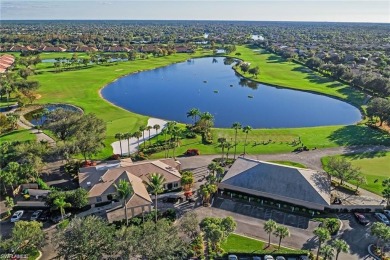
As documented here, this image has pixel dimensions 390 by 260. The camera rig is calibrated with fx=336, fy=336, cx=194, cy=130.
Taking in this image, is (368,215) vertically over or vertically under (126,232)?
under

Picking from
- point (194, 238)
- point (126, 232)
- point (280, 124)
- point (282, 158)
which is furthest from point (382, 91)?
point (126, 232)

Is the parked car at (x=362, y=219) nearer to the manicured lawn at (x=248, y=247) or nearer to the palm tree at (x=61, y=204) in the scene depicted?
the manicured lawn at (x=248, y=247)

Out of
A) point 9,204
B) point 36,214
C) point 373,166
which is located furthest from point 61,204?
point 373,166

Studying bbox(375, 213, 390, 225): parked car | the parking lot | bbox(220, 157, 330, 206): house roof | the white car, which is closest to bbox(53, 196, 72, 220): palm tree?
the white car

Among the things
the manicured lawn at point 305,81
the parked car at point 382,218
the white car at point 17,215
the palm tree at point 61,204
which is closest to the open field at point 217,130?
the manicured lawn at point 305,81

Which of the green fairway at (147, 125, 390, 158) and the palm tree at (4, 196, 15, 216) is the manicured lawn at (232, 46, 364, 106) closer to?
the green fairway at (147, 125, 390, 158)

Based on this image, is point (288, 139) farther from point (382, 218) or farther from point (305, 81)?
point (305, 81)

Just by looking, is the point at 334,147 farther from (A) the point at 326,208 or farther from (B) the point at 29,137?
(B) the point at 29,137
